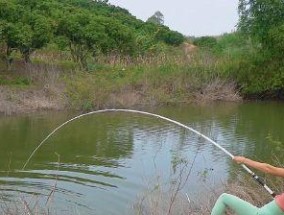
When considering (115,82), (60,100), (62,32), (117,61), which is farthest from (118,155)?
(117,61)

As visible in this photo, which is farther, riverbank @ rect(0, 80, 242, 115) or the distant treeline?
the distant treeline

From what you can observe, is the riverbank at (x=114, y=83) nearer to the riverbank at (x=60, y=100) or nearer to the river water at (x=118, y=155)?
the riverbank at (x=60, y=100)

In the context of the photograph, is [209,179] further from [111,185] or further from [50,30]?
[50,30]

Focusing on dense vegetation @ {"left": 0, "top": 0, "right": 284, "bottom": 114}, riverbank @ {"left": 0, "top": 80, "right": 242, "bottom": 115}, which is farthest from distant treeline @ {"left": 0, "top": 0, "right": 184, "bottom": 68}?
riverbank @ {"left": 0, "top": 80, "right": 242, "bottom": 115}

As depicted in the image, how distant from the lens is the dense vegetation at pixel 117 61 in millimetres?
24109

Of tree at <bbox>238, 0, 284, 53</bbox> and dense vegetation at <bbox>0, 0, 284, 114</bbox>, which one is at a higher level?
tree at <bbox>238, 0, 284, 53</bbox>

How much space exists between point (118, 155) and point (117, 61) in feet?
56.8

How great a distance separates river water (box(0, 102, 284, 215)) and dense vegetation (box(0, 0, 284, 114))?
297 cm

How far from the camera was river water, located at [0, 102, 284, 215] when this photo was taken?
9.34 metres

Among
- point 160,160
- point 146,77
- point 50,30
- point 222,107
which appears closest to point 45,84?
point 50,30

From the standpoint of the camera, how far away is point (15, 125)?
18.4 m

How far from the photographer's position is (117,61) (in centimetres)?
3055

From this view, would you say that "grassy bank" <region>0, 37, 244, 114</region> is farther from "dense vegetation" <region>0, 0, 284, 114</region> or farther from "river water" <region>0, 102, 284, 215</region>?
"river water" <region>0, 102, 284, 215</region>

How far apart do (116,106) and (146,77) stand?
4484 mm
